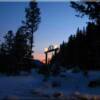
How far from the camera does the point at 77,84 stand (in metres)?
19.3

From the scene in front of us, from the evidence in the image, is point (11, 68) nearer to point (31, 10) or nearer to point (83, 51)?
point (83, 51)

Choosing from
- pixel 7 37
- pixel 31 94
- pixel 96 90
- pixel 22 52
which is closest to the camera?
pixel 31 94

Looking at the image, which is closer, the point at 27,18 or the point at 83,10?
the point at 83,10

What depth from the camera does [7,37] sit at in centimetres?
5200

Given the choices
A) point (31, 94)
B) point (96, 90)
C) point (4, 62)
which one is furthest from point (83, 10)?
point (4, 62)

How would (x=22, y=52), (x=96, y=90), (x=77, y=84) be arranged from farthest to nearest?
(x=22, y=52) → (x=77, y=84) → (x=96, y=90)

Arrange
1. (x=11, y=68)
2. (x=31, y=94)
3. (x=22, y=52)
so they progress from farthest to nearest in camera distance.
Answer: (x=22, y=52) → (x=11, y=68) → (x=31, y=94)

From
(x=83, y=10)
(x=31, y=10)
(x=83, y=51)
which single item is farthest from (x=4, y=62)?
(x=31, y=10)

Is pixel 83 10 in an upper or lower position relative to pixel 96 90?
upper

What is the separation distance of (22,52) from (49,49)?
3.42 meters

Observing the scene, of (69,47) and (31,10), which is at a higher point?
(31,10)

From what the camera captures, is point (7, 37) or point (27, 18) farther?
point (27, 18)

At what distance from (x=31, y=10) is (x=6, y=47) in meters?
10.1

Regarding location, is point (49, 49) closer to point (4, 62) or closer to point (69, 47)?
point (69, 47)
